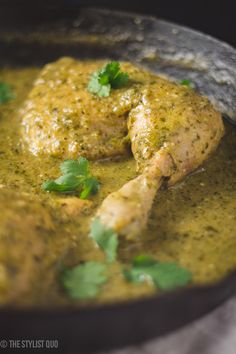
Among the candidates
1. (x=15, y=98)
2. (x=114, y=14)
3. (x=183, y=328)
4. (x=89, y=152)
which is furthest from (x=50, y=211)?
(x=114, y=14)

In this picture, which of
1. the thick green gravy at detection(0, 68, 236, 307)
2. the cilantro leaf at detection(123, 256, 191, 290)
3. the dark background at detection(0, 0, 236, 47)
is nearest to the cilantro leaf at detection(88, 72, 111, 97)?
the thick green gravy at detection(0, 68, 236, 307)

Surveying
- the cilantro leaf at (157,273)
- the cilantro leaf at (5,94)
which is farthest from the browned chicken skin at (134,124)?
the cilantro leaf at (157,273)

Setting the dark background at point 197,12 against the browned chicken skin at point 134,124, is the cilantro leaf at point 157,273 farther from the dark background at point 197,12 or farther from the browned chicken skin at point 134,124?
the dark background at point 197,12

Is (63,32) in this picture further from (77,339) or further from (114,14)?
(77,339)

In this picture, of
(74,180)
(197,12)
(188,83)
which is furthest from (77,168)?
(197,12)

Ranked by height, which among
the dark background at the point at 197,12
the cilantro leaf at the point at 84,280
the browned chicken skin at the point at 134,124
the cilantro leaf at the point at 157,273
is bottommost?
the cilantro leaf at the point at 84,280
